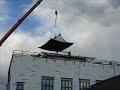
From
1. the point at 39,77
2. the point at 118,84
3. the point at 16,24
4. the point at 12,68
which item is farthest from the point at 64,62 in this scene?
the point at 118,84

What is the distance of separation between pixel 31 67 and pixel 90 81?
284 inches

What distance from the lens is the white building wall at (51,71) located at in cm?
3069

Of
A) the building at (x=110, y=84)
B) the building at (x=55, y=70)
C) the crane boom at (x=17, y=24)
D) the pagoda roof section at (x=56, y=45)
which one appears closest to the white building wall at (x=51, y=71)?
the building at (x=55, y=70)

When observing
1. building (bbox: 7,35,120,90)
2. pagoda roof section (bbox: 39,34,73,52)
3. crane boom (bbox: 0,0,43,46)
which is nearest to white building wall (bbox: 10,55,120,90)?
building (bbox: 7,35,120,90)

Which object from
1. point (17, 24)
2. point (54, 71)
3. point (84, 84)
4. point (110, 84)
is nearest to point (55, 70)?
point (54, 71)

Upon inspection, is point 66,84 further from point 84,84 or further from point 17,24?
point 17,24

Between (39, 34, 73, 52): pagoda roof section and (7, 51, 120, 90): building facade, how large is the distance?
1.45 m

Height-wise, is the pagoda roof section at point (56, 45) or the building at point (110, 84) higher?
the pagoda roof section at point (56, 45)

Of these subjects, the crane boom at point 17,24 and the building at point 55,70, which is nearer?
the crane boom at point 17,24

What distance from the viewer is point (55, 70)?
106 feet

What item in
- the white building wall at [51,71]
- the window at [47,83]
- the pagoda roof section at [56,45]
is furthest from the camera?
the pagoda roof section at [56,45]

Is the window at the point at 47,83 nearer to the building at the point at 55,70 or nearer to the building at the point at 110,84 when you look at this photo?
the building at the point at 55,70

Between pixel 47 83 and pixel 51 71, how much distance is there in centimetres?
145

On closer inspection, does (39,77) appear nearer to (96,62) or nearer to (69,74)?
(69,74)
